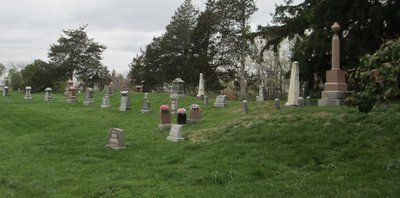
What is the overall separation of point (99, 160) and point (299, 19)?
1436cm

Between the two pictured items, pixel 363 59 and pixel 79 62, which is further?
pixel 79 62

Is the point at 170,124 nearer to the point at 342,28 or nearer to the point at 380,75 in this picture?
the point at 342,28

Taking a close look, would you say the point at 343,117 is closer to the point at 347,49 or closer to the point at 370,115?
the point at 370,115

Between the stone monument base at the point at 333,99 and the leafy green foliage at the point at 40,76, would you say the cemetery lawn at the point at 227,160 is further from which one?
the leafy green foliage at the point at 40,76

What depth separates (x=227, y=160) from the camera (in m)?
10.5

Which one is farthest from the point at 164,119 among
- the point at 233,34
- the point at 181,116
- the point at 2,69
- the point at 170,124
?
the point at 2,69

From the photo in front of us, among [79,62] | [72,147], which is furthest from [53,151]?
[79,62]

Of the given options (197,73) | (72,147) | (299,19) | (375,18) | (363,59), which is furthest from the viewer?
(197,73)

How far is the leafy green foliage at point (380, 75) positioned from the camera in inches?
205

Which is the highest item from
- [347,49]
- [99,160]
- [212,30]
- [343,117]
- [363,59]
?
[212,30]

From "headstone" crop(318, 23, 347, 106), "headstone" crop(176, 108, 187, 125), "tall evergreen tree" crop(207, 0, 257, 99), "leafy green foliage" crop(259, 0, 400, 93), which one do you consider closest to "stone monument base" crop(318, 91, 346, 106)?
"headstone" crop(318, 23, 347, 106)

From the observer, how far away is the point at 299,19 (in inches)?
894

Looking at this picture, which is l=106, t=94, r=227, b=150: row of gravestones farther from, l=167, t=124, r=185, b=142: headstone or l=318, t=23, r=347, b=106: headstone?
l=318, t=23, r=347, b=106: headstone

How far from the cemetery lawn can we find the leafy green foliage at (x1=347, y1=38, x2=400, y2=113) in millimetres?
1848
